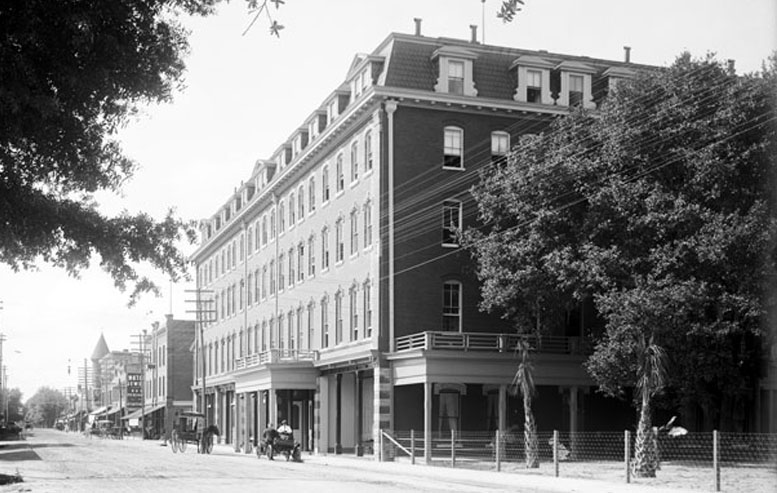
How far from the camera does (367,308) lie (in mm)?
47188

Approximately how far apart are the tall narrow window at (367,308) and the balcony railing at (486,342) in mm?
2615

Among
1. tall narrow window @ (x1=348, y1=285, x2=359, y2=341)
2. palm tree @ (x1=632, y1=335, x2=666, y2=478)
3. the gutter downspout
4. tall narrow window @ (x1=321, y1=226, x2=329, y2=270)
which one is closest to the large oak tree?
palm tree @ (x1=632, y1=335, x2=666, y2=478)

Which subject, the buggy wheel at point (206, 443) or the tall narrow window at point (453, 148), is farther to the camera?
the buggy wheel at point (206, 443)

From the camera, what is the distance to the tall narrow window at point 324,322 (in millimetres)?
53375

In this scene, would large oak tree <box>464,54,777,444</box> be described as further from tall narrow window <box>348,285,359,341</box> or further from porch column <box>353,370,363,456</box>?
porch column <box>353,370,363,456</box>

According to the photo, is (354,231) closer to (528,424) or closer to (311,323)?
(311,323)

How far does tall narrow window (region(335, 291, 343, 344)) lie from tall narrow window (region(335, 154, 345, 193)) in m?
5.10

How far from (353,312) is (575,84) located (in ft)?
47.8

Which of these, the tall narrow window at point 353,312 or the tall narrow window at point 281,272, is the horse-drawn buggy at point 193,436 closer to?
the tall narrow window at point 281,272

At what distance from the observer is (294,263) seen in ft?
197

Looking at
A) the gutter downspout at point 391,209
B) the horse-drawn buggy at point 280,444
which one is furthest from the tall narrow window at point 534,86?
the horse-drawn buggy at point 280,444

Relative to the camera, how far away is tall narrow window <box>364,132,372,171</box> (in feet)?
153

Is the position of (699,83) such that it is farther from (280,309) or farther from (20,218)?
(280,309)

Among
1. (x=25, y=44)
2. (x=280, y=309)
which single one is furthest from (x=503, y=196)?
(x=25, y=44)
